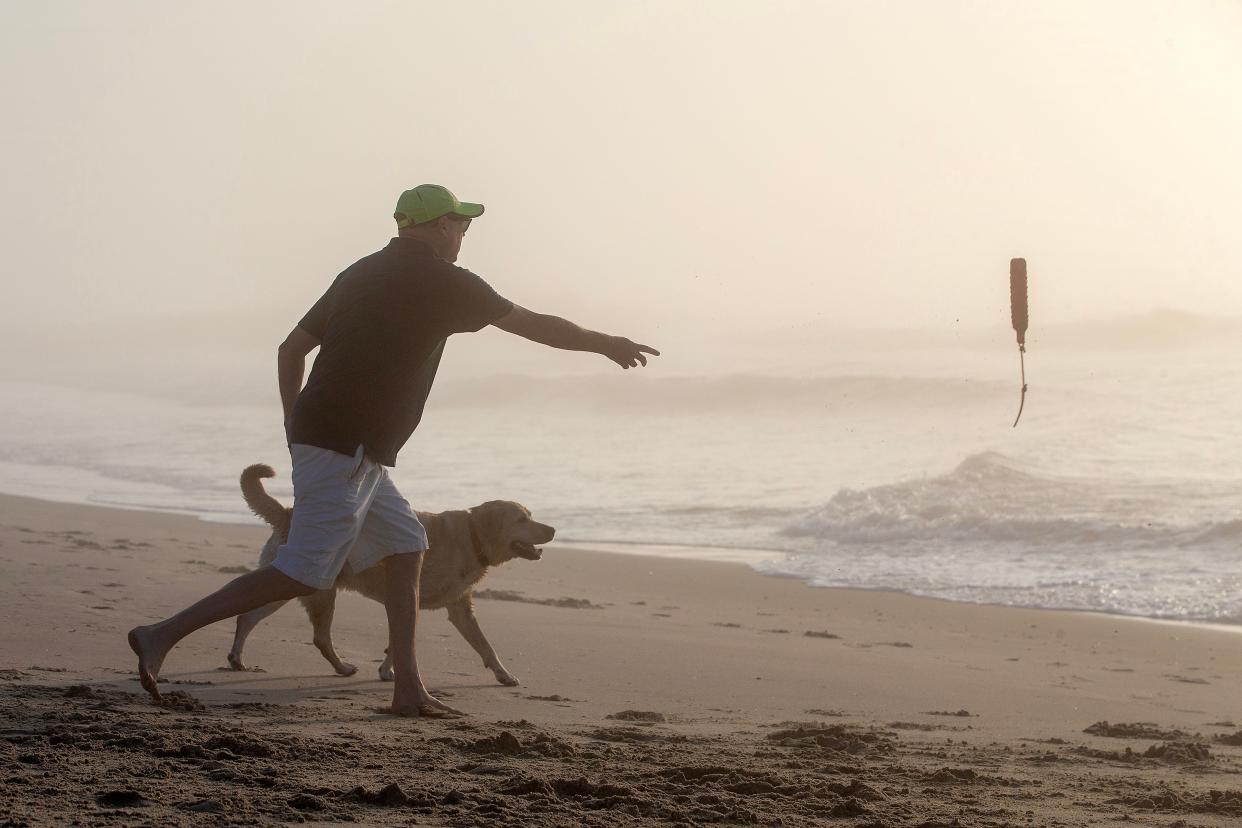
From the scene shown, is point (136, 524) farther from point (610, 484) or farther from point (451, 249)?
point (451, 249)

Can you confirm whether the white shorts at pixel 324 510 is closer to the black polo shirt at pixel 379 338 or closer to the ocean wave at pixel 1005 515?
the black polo shirt at pixel 379 338

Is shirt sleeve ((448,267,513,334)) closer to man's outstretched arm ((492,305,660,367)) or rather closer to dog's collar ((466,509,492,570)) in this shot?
man's outstretched arm ((492,305,660,367))

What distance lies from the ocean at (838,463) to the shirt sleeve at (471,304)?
709 cm

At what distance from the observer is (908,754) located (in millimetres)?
4922

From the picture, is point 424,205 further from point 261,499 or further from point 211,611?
point 261,499

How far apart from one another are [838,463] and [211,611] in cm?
2147

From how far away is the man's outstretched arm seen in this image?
4738 millimetres

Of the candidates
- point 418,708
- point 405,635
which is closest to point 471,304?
point 405,635

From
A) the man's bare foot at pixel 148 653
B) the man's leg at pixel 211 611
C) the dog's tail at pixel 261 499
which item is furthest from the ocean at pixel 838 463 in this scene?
the man's bare foot at pixel 148 653

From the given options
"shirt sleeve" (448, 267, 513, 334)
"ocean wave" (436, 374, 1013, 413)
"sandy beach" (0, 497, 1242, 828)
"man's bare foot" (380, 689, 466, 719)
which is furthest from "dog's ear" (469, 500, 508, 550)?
"ocean wave" (436, 374, 1013, 413)

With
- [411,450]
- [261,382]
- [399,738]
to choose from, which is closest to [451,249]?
[399,738]

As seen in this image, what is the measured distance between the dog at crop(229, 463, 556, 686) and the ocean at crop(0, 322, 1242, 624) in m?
5.18

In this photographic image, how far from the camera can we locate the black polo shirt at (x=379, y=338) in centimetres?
475

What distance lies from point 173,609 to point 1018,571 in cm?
763
